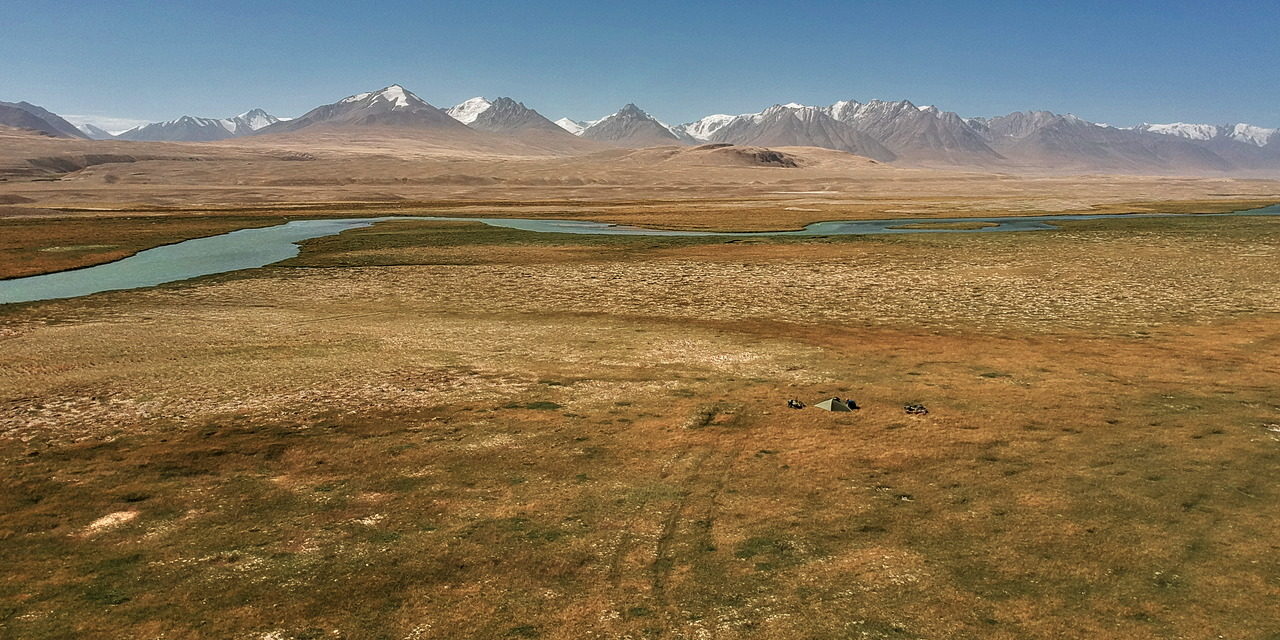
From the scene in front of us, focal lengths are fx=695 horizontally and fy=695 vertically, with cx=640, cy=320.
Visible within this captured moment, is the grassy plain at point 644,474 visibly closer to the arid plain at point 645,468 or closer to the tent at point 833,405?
the arid plain at point 645,468

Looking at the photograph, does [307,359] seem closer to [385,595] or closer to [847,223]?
[385,595]

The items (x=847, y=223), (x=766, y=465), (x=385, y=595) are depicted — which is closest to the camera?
(x=385, y=595)

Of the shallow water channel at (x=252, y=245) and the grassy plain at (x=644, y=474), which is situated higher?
the shallow water channel at (x=252, y=245)

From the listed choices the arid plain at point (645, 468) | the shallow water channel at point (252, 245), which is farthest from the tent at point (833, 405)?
the shallow water channel at point (252, 245)

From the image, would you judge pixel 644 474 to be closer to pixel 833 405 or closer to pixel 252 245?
pixel 833 405

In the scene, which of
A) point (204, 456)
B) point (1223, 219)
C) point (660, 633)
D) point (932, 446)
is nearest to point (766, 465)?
point (932, 446)

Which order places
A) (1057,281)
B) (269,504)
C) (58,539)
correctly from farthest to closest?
(1057,281)
(269,504)
(58,539)
